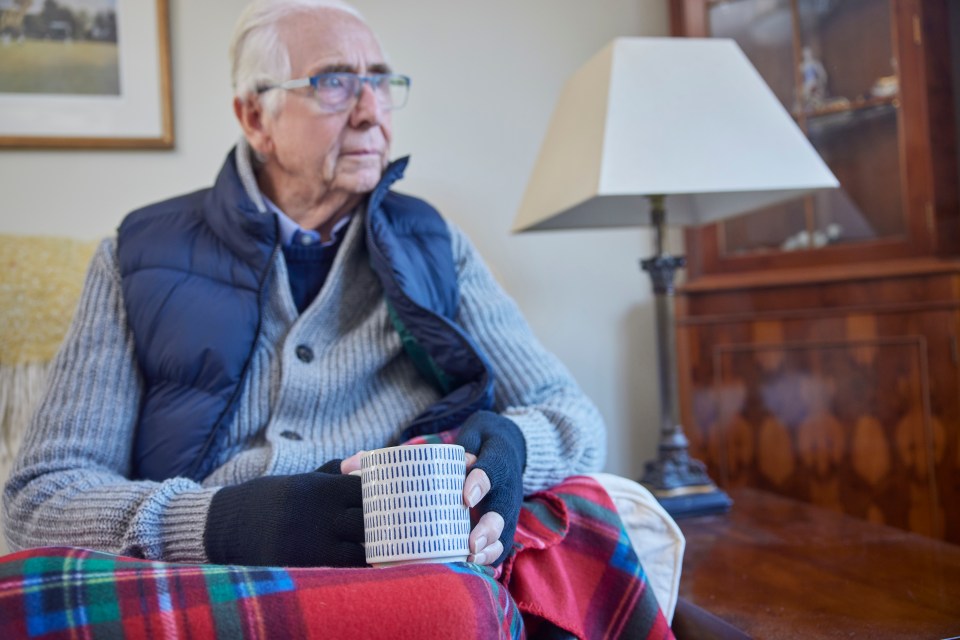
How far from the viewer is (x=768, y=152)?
133cm

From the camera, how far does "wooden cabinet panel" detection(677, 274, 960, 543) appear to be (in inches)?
63.4

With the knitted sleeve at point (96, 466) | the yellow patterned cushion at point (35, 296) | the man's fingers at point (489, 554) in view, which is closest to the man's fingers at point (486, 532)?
the man's fingers at point (489, 554)

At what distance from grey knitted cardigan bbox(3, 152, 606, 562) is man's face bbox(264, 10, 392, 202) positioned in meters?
0.07

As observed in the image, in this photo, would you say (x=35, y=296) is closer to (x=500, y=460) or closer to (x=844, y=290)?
(x=500, y=460)

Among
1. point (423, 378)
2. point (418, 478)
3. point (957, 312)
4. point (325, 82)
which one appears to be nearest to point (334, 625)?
point (418, 478)

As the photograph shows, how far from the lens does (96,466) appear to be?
957mm

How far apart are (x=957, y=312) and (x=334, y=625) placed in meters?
1.43

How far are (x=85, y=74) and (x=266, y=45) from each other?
2.25 ft

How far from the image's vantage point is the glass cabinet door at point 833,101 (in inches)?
68.2

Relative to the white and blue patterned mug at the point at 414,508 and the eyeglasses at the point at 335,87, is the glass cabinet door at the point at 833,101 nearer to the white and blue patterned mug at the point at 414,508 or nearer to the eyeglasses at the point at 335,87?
the eyeglasses at the point at 335,87

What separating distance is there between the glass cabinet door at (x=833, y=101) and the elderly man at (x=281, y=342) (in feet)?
3.08

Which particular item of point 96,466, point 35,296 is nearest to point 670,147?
point 96,466

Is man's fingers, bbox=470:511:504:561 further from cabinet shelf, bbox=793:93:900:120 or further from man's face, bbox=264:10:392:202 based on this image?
cabinet shelf, bbox=793:93:900:120

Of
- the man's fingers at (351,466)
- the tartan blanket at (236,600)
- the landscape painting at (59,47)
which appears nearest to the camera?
the tartan blanket at (236,600)
